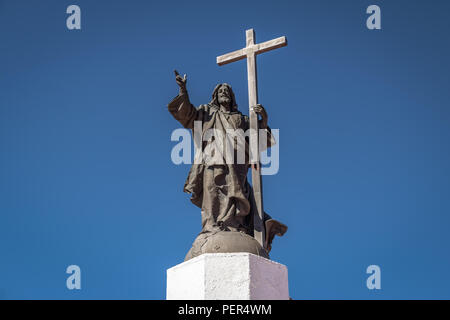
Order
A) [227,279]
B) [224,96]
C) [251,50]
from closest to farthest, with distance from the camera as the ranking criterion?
[227,279] → [224,96] → [251,50]

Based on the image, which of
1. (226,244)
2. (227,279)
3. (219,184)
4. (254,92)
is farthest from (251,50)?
(227,279)

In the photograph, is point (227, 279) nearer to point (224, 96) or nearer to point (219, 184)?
point (219, 184)

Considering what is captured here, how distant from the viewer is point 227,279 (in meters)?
6.71

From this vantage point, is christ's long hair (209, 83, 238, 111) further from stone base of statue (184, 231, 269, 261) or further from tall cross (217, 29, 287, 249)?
stone base of statue (184, 231, 269, 261)

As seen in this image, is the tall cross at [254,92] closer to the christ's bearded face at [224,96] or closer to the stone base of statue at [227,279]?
the christ's bearded face at [224,96]

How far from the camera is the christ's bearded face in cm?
924

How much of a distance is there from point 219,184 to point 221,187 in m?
0.05

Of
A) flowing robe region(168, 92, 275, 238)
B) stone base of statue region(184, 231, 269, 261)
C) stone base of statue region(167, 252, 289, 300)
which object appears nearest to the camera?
stone base of statue region(167, 252, 289, 300)

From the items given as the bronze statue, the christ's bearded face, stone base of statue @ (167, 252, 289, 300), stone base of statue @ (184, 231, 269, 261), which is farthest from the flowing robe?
stone base of statue @ (167, 252, 289, 300)

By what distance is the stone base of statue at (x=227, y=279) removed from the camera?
21.8 feet

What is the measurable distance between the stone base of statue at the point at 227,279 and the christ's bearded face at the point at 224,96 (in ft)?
9.67
